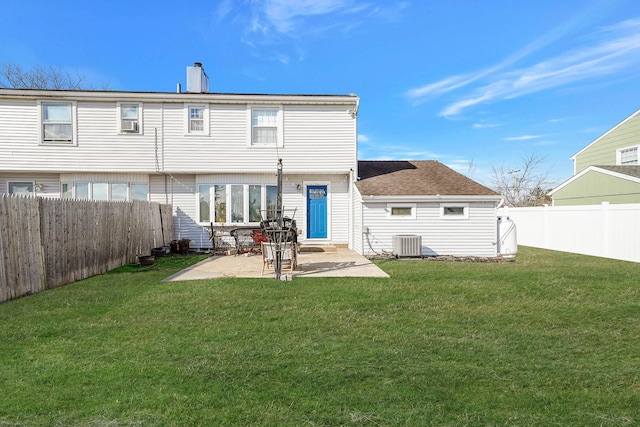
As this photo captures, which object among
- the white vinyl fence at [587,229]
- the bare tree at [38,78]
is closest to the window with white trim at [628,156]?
the white vinyl fence at [587,229]

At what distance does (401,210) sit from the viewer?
11195 millimetres

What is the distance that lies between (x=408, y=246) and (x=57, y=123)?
13.5 meters

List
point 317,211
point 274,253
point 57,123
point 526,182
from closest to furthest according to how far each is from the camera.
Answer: point 274,253 → point 57,123 → point 317,211 → point 526,182

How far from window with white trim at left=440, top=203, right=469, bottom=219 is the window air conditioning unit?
11.7 meters

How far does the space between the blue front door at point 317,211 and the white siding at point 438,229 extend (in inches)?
102

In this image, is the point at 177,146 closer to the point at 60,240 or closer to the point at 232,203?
the point at 232,203

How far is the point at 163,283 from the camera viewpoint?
7.03 m

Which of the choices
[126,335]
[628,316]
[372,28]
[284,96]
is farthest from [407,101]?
[126,335]

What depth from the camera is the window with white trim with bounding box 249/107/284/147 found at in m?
12.6

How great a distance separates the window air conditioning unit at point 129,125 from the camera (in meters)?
12.3

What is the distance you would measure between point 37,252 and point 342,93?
1050 cm

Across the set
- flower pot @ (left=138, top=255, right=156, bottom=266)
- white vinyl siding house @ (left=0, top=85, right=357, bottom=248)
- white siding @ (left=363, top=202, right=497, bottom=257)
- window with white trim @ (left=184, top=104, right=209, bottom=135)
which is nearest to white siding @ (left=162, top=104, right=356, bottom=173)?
white vinyl siding house @ (left=0, top=85, right=357, bottom=248)

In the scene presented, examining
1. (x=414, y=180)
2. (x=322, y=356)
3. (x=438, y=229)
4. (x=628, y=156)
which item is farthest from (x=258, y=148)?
(x=628, y=156)

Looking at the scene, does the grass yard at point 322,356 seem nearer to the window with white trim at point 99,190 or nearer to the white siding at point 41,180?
the window with white trim at point 99,190
